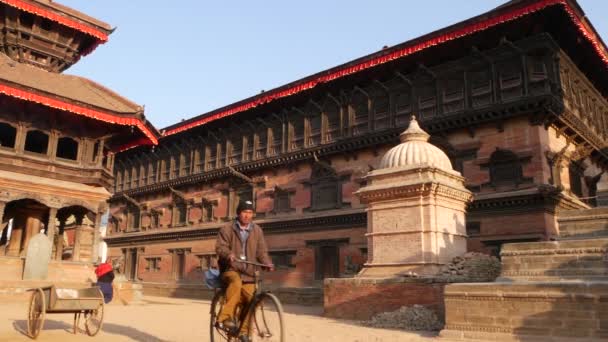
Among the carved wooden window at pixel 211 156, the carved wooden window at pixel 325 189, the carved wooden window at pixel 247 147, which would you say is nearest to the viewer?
the carved wooden window at pixel 325 189

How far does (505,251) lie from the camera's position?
32.6ft

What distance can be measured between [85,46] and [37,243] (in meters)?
12.9

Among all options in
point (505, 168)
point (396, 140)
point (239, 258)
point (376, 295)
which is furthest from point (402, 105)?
point (239, 258)

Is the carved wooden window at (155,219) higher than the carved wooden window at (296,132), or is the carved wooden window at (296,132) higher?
the carved wooden window at (296,132)

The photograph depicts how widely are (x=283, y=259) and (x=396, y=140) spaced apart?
8617 mm

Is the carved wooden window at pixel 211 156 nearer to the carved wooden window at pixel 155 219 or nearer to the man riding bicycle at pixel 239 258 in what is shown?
the carved wooden window at pixel 155 219

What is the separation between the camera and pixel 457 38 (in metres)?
20.0

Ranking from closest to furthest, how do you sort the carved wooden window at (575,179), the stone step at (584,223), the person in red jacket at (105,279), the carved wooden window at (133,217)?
the stone step at (584,223) < the person in red jacket at (105,279) < the carved wooden window at (575,179) < the carved wooden window at (133,217)

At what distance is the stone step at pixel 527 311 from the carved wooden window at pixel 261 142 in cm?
1960

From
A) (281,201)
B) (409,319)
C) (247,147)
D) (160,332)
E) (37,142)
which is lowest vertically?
(160,332)

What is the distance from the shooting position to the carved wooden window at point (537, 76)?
59.2ft

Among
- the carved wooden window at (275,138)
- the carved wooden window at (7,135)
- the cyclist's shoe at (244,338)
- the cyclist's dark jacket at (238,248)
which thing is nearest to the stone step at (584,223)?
the cyclist's dark jacket at (238,248)

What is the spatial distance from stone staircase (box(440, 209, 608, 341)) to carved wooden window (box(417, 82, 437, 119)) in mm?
11775

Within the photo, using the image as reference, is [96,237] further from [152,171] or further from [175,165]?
[152,171]
